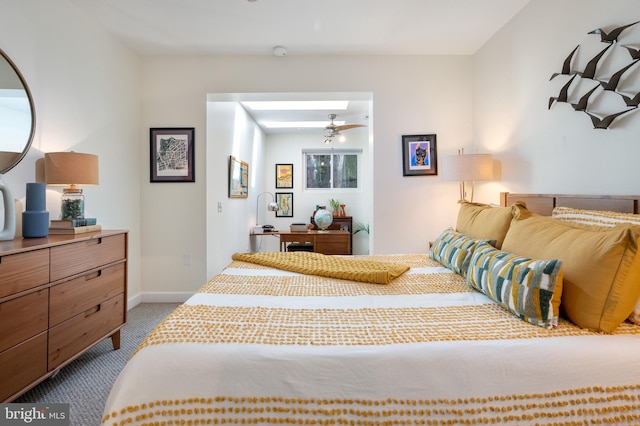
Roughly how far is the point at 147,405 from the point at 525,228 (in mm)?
1752

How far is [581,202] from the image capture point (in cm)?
193

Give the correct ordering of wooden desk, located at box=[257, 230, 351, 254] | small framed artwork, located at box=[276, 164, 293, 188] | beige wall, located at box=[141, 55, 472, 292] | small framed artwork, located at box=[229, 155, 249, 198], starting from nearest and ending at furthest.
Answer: beige wall, located at box=[141, 55, 472, 292] → small framed artwork, located at box=[229, 155, 249, 198] → wooden desk, located at box=[257, 230, 351, 254] → small framed artwork, located at box=[276, 164, 293, 188]

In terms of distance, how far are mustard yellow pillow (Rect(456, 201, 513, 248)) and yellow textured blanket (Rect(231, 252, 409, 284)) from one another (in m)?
0.52

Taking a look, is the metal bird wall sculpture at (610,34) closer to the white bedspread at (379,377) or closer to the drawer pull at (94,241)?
the white bedspread at (379,377)

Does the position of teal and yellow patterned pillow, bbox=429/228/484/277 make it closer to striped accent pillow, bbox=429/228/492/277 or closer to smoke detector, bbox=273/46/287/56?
striped accent pillow, bbox=429/228/492/277

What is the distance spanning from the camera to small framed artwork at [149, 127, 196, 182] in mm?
3402

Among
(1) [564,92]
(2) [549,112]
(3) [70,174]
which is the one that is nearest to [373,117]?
(2) [549,112]

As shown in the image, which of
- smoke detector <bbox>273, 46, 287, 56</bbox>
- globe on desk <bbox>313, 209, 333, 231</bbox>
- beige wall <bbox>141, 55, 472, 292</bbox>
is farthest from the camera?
globe on desk <bbox>313, 209, 333, 231</bbox>

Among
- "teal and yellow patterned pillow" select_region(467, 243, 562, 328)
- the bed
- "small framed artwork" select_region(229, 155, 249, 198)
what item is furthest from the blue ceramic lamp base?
"teal and yellow patterned pillow" select_region(467, 243, 562, 328)

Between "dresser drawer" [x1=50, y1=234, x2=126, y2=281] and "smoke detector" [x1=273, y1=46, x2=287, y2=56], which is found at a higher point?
"smoke detector" [x1=273, y1=46, x2=287, y2=56]

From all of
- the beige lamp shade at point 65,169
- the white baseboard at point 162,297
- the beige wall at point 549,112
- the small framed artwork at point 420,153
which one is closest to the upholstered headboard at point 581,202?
the beige wall at point 549,112

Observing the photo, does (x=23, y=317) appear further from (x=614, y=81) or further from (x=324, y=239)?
(x=324, y=239)

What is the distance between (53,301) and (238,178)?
2.76 meters

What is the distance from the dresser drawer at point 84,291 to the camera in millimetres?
1772
